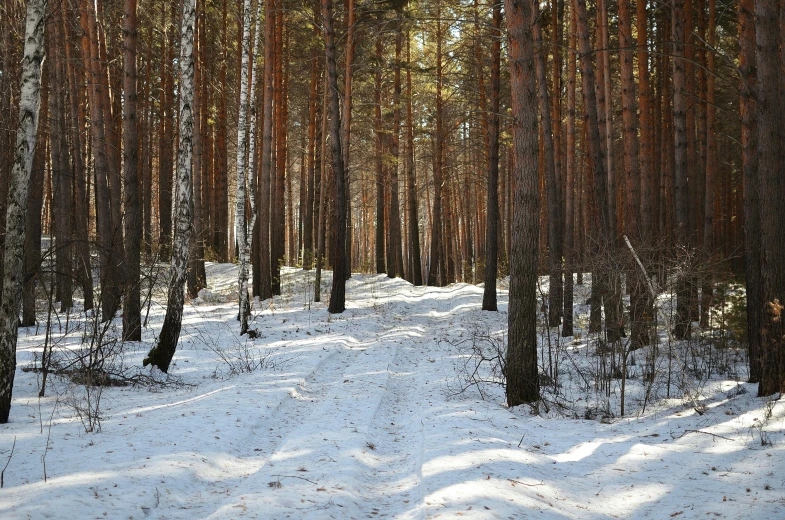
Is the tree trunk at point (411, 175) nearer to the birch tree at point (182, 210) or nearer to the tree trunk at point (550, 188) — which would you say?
the tree trunk at point (550, 188)

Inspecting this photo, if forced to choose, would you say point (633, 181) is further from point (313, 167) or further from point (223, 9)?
point (223, 9)

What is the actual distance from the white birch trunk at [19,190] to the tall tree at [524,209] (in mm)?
5534

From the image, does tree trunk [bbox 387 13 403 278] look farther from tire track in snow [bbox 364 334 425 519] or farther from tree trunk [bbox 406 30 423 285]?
tire track in snow [bbox 364 334 425 519]

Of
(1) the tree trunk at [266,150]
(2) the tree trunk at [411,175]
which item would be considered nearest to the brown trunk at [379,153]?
(2) the tree trunk at [411,175]

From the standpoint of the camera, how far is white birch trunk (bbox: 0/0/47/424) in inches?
217

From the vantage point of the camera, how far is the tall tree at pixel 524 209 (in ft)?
23.9

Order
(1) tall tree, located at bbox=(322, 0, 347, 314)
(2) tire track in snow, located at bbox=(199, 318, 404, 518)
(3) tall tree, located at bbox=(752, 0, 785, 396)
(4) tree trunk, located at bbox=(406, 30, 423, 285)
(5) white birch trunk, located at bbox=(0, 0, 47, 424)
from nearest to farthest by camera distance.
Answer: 1. (2) tire track in snow, located at bbox=(199, 318, 404, 518)
2. (5) white birch trunk, located at bbox=(0, 0, 47, 424)
3. (3) tall tree, located at bbox=(752, 0, 785, 396)
4. (1) tall tree, located at bbox=(322, 0, 347, 314)
5. (4) tree trunk, located at bbox=(406, 30, 423, 285)

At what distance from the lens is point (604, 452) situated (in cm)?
562

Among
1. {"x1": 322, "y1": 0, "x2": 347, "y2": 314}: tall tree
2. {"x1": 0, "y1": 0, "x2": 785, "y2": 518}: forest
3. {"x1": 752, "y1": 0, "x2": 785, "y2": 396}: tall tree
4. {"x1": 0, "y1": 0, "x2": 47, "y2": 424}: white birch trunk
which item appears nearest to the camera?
{"x1": 0, "y1": 0, "x2": 785, "y2": 518}: forest

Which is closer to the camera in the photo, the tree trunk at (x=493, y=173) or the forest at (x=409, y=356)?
the forest at (x=409, y=356)

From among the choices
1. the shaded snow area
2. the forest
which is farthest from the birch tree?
the shaded snow area

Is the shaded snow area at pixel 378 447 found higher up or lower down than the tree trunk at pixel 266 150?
lower down

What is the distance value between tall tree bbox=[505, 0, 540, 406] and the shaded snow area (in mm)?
595

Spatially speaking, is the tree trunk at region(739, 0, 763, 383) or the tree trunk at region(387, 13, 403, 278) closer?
the tree trunk at region(739, 0, 763, 383)
